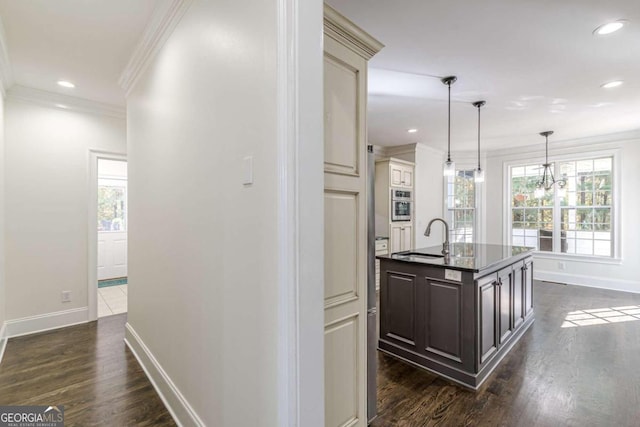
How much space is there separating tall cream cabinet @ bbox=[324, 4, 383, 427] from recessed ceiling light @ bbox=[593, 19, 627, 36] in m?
1.86

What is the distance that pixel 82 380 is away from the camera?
2391 millimetres

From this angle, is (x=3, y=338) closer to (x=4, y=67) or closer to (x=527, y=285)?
(x=4, y=67)

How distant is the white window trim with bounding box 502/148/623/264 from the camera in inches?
207

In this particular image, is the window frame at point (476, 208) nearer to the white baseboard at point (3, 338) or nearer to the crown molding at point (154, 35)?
the crown molding at point (154, 35)

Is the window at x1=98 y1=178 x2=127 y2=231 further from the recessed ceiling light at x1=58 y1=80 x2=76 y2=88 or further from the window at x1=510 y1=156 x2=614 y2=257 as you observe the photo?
the window at x1=510 y1=156 x2=614 y2=257

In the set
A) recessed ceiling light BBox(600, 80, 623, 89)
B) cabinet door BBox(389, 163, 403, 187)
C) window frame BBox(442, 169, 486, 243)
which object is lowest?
window frame BBox(442, 169, 486, 243)

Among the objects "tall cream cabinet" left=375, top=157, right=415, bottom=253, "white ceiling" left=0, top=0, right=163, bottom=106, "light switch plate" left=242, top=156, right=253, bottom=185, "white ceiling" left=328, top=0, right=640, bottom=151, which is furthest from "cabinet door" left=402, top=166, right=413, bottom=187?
"light switch plate" left=242, top=156, right=253, bottom=185

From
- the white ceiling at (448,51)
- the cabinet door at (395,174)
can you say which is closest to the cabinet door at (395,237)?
the cabinet door at (395,174)

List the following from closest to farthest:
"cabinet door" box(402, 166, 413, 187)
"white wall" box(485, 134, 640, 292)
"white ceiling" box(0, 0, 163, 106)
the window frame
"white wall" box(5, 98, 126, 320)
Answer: "white ceiling" box(0, 0, 163, 106) → "white wall" box(5, 98, 126, 320) → "white wall" box(485, 134, 640, 292) → "cabinet door" box(402, 166, 413, 187) → the window frame

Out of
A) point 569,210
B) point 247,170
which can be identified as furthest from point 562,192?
point 247,170

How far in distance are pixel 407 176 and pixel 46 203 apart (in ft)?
18.1

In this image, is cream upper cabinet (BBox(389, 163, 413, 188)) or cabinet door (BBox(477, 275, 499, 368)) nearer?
cabinet door (BBox(477, 275, 499, 368))

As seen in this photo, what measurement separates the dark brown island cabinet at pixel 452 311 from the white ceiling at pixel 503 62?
180 centimetres

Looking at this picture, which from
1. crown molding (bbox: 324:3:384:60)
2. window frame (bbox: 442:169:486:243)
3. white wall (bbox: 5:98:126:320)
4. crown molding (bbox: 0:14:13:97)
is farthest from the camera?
window frame (bbox: 442:169:486:243)
